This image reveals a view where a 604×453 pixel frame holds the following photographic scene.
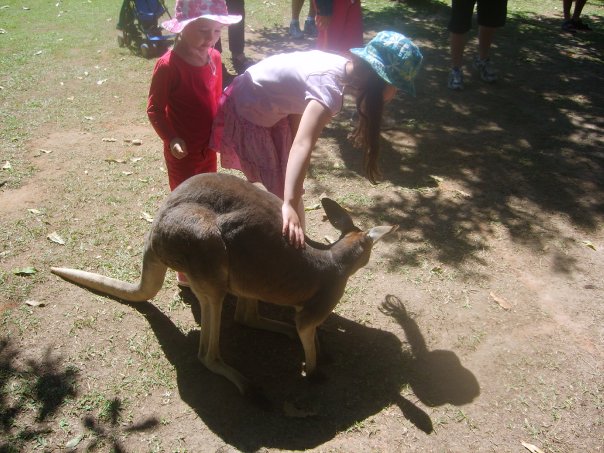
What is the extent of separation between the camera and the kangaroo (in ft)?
8.10

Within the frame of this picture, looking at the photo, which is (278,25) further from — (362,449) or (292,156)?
(362,449)

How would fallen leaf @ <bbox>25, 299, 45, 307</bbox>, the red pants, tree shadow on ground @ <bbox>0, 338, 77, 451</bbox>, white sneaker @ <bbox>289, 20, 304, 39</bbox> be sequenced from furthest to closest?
white sneaker @ <bbox>289, 20, 304, 39</bbox>
the red pants
fallen leaf @ <bbox>25, 299, 45, 307</bbox>
tree shadow on ground @ <bbox>0, 338, 77, 451</bbox>

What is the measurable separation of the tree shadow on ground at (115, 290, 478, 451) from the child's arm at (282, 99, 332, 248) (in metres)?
→ 0.97

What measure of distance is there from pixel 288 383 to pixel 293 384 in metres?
0.03

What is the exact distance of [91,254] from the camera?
3.80m

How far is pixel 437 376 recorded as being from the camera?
2.96 meters

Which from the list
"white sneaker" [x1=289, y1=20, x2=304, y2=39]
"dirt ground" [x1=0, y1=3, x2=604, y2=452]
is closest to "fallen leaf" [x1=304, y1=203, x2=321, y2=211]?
"dirt ground" [x1=0, y1=3, x2=604, y2=452]

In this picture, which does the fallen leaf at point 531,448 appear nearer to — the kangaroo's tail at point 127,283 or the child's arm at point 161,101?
the kangaroo's tail at point 127,283

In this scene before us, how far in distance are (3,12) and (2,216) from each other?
7.59 m

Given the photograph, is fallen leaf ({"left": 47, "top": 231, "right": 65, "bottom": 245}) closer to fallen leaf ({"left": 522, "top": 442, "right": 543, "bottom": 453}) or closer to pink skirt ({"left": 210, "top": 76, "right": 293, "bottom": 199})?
pink skirt ({"left": 210, "top": 76, "right": 293, "bottom": 199})

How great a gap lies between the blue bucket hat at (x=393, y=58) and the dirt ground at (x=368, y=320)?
1.61m

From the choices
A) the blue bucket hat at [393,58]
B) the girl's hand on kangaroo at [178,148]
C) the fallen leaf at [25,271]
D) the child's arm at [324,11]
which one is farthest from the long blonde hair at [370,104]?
the child's arm at [324,11]

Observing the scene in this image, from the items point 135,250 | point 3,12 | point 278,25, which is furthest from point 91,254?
point 3,12

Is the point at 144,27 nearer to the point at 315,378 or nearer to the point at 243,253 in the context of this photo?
the point at 243,253
